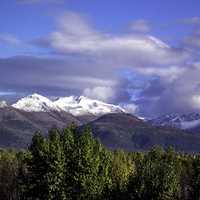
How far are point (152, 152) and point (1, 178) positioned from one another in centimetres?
5503

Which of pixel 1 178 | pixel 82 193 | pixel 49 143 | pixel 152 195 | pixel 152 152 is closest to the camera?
pixel 152 195

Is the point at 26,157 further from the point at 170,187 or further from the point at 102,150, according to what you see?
the point at 170,187

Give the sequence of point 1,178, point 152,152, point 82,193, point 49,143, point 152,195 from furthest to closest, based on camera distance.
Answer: point 1,178 → point 152,152 → point 49,143 → point 82,193 → point 152,195

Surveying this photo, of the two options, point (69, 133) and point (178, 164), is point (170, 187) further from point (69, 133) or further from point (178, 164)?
point (178, 164)

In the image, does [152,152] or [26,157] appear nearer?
[26,157]

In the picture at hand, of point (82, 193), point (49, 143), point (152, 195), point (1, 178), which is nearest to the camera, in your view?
point (152, 195)

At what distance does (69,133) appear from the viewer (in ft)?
439

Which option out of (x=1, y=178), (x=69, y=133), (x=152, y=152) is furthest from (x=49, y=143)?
(x=1, y=178)

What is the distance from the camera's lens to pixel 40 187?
Result: 130m

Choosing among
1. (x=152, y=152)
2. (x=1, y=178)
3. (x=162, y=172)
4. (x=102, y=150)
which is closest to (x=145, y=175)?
(x=162, y=172)

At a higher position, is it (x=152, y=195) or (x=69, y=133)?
(x=69, y=133)

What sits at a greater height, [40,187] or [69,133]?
[69,133]

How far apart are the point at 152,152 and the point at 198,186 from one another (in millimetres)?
42279

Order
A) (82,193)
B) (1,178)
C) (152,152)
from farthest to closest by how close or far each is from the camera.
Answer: (1,178)
(152,152)
(82,193)
